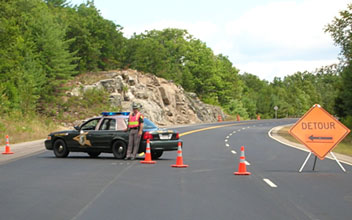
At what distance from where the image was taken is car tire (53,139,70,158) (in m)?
21.6

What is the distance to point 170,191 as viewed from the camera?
11977 millimetres

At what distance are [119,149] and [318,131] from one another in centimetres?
697

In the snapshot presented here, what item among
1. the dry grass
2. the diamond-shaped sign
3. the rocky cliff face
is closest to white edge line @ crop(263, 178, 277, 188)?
the diamond-shaped sign

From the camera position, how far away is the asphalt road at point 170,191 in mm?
9359

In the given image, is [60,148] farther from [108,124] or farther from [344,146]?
[344,146]

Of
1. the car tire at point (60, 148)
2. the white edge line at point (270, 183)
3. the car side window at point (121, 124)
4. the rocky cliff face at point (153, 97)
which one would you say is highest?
the rocky cliff face at point (153, 97)

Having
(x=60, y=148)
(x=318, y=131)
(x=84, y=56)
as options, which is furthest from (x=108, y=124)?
(x=84, y=56)

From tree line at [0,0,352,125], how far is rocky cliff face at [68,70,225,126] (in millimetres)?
3169

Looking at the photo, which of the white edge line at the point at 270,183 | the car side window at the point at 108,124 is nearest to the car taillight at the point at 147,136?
the car side window at the point at 108,124

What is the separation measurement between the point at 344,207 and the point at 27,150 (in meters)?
18.4

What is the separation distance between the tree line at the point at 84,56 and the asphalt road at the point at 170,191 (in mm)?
22901

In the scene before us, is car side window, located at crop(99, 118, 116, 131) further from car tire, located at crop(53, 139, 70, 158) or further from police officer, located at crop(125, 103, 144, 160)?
car tire, located at crop(53, 139, 70, 158)

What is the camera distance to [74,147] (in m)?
21.3

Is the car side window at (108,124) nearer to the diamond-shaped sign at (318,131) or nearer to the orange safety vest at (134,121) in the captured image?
the orange safety vest at (134,121)
